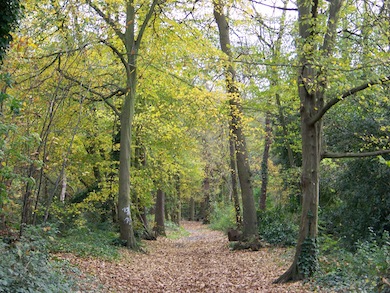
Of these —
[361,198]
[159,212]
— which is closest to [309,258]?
[361,198]

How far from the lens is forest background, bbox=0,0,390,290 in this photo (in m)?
7.64

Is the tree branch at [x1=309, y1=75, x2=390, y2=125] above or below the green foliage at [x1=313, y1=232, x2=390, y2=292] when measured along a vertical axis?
above

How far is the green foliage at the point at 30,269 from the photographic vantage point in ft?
17.8

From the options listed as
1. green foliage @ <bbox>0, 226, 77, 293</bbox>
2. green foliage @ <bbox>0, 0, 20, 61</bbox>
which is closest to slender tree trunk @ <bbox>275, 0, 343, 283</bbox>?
green foliage @ <bbox>0, 226, 77, 293</bbox>

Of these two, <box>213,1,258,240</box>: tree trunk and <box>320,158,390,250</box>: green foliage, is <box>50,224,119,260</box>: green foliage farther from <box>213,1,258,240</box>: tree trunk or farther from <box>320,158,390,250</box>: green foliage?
<box>320,158,390,250</box>: green foliage

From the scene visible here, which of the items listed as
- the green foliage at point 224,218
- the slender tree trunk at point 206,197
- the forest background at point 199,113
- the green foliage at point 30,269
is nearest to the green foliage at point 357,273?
the forest background at point 199,113

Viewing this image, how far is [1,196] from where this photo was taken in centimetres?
636

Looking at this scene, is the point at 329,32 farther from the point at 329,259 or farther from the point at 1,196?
the point at 1,196

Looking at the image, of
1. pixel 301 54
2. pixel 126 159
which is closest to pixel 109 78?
pixel 126 159

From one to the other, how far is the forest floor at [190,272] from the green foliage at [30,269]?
70 cm

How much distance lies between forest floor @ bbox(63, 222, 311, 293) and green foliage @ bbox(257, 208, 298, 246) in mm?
888

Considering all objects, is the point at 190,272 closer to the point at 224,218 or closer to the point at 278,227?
the point at 278,227

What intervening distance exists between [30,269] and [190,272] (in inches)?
243

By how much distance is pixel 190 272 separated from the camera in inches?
459
